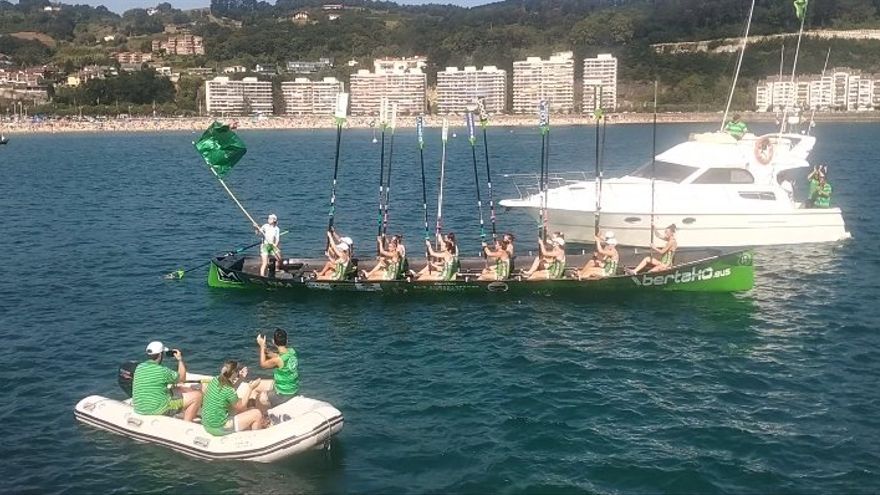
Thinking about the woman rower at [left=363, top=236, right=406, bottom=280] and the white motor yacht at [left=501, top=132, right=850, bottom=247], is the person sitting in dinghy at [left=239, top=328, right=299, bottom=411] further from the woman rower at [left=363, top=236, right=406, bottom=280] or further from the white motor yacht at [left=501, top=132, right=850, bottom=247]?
the white motor yacht at [left=501, top=132, right=850, bottom=247]

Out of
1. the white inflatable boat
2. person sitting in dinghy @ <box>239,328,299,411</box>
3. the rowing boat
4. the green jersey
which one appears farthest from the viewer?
the rowing boat

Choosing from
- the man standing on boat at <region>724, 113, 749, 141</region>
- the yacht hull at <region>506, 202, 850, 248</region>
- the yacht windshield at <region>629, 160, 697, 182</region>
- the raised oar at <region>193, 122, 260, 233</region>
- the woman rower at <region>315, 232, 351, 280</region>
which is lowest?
the woman rower at <region>315, 232, 351, 280</region>

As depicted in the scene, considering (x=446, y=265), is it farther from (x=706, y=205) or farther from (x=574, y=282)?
(x=706, y=205)

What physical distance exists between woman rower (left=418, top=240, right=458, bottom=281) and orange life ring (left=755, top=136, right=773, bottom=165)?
595 inches

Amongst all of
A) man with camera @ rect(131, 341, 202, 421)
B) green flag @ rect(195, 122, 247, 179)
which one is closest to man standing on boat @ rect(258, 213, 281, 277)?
green flag @ rect(195, 122, 247, 179)

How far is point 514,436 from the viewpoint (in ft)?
56.1

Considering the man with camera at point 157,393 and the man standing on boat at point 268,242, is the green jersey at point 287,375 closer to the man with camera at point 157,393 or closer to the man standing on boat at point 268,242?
the man with camera at point 157,393

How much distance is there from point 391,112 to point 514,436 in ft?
55.0

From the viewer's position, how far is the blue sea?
15.4 m

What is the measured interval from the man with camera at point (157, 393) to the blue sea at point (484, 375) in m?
0.79

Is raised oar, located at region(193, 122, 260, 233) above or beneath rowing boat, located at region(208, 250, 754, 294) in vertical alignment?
above

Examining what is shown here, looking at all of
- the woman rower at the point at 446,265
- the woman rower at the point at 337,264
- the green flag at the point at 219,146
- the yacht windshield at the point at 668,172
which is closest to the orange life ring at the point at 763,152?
the yacht windshield at the point at 668,172

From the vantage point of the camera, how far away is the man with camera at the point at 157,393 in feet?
52.4

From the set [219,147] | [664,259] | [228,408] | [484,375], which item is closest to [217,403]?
[228,408]
